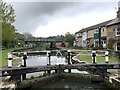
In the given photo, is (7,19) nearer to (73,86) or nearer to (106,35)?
(106,35)

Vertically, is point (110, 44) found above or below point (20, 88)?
above

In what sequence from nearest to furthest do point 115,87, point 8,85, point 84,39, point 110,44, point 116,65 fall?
point 8,85 < point 115,87 < point 116,65 < point 110,44 < point 84,39

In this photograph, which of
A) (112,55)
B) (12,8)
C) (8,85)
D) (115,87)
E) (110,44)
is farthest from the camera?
(12,8)

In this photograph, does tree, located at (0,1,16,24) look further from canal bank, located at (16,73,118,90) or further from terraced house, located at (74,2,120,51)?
canal bank, located at (16,73,118,90)

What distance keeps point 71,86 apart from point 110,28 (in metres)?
25.9

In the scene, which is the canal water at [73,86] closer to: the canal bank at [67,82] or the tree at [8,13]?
the canal bank at [67,82]

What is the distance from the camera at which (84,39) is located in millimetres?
60906

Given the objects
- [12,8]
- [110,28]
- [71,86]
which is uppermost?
[12,8]

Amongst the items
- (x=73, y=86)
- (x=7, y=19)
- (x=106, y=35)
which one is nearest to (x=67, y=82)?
(x=73, y=86)

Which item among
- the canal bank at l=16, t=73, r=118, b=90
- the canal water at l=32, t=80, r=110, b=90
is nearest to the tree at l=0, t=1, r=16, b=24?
the canal bank at l=16, t=73, r=118, b=90

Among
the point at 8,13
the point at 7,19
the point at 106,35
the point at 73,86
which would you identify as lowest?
the point at 73,86

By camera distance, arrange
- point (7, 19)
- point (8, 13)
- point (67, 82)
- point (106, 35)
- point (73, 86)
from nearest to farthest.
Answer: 1. point (73, 86)
2. point (67, 82)
3. point (7, 19)
4. point (8, 13)
5. point (106, 35)

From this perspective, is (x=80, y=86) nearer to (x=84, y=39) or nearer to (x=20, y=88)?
(x=20, y=88)

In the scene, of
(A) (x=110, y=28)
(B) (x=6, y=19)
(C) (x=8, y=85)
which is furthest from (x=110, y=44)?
(C) (x=8, y=85)
